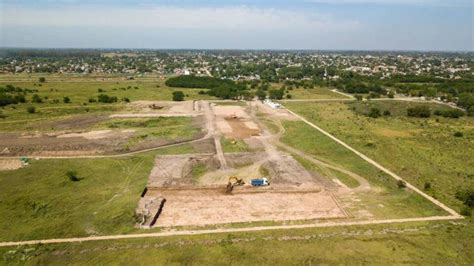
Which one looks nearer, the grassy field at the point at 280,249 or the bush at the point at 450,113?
the grassy field at the point at 280,249

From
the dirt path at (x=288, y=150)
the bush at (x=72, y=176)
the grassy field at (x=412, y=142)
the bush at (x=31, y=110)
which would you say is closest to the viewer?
the dirt path at (x=288, y=150)

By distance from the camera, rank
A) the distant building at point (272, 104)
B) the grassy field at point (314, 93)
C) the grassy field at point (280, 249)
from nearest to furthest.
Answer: the grassy field at point (280, 249)
the distant building at point (272, 104)
the grassy field at point (314, 93)

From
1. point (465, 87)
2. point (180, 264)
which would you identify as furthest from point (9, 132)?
point (465, 87)

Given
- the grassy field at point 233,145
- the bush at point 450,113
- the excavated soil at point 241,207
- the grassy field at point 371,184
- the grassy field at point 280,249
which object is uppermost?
the bush at point 450,113

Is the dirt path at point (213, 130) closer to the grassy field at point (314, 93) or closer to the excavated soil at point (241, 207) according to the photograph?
the excavated soil at point (241, 207)

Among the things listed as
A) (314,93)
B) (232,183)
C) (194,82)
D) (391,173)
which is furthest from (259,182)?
(194,82)

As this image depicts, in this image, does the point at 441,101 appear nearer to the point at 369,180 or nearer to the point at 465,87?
the point at 465,87

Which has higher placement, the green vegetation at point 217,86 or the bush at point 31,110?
the green vegetation at point 217,86

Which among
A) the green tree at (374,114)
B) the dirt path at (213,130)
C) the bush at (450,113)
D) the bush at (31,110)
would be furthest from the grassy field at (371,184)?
the bush at (31,110)

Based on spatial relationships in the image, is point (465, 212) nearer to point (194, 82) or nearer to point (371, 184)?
point (371, 184)
